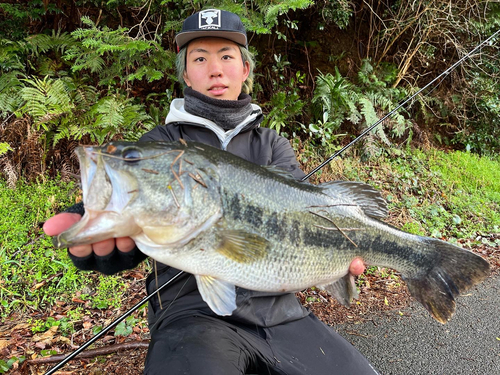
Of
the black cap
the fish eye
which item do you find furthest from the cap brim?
the fish eye

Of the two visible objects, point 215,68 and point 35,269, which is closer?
point 215,68

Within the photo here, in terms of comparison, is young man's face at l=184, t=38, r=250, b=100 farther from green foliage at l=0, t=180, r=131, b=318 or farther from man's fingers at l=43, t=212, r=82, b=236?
green foliage at l=0, t=180, r=131, b=318

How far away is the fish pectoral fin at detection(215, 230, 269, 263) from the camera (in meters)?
1.79

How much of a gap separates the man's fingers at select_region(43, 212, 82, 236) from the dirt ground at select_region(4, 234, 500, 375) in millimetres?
1476

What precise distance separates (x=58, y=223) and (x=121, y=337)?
1.79m

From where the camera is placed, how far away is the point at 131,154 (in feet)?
5.54

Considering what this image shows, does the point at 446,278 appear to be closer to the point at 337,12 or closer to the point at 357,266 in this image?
the point at 357,266

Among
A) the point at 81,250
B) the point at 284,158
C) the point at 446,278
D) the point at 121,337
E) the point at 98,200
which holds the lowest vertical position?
the point at 121,337

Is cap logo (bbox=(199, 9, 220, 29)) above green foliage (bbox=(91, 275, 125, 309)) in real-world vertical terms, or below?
above

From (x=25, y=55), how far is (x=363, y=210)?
5.34 m

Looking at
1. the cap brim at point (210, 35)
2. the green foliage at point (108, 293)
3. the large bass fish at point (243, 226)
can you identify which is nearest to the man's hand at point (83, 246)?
the large bass fish at point (243, 226)

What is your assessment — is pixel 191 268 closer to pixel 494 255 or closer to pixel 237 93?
pixel 237 93

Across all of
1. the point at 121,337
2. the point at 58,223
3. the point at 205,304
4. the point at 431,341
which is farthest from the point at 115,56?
the point at 431,341

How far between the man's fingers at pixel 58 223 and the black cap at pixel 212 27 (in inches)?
63.3
